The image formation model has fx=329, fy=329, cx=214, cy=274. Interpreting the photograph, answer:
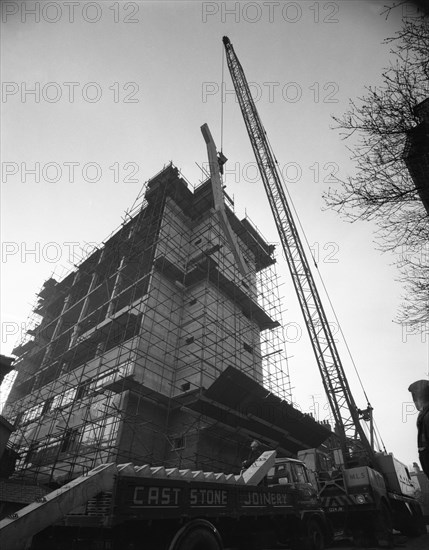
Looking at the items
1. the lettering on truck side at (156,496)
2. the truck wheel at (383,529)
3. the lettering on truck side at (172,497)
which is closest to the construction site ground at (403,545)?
the truck wheel at (383,529)

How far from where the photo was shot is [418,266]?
6.96m

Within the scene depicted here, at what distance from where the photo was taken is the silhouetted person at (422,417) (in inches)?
119

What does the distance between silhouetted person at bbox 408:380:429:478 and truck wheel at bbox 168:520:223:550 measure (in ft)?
13.8

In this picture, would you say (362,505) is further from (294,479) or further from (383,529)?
(294,479)

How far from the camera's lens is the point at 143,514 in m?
5.28

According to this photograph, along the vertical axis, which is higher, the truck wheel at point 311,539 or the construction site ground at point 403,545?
the truck wheel at point 311,539

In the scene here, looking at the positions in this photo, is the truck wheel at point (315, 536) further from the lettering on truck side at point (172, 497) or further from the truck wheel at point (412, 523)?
the truck wheel at point (412, 523)

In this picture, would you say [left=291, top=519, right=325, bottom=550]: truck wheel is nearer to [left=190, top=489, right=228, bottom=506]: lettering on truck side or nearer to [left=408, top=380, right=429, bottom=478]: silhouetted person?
[left=190, top=489, right=228, bottom=506]: lettering on truck side

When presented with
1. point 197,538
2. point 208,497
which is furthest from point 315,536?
point 197,538

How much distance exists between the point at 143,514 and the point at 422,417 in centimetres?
452

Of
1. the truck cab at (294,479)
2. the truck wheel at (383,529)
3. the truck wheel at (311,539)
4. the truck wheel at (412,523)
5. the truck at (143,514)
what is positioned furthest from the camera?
the truck wheel at (412,523)

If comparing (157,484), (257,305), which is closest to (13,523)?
(157,484)

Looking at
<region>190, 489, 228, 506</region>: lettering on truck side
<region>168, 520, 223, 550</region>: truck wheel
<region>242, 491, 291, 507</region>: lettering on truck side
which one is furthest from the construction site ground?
<region>168, 520, 223, 550</region>: truck wheel

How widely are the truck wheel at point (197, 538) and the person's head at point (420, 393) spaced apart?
178 inches
